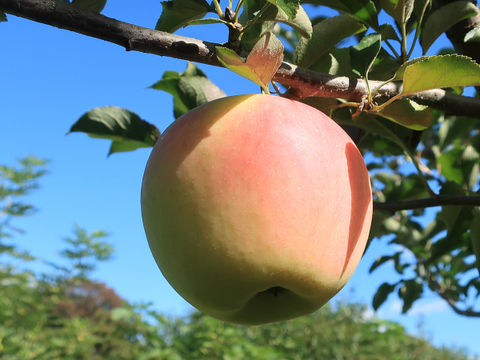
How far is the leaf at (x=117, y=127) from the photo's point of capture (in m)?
0.87

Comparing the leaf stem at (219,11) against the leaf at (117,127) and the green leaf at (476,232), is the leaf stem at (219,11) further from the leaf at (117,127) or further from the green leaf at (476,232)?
the green leaf at (476,232)

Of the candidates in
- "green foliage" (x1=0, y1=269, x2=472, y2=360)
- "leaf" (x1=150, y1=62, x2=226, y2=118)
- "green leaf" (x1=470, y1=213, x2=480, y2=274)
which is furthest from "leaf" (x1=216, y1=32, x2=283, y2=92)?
"green foliage" (x1=0, y1=269, x2=472, y2=360)

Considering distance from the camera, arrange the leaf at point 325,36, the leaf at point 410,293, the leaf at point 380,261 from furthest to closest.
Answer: the leaf at point 380,261
the leaf at point 410,293
the leaf at point 325,36

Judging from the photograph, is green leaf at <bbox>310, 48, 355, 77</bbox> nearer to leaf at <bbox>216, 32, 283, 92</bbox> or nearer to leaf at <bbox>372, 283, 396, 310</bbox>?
leaf at <bbox>216, 32, 283, 92</bbox>

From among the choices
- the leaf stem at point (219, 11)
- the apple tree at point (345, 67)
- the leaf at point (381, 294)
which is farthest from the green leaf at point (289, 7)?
the leaf at point (381, 294)

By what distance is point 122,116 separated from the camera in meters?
0.89

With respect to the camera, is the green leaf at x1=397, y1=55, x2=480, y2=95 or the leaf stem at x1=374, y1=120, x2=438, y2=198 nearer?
the green leaf at x1=397, y1=55, x2=480, y2=95

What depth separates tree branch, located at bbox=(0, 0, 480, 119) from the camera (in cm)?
48

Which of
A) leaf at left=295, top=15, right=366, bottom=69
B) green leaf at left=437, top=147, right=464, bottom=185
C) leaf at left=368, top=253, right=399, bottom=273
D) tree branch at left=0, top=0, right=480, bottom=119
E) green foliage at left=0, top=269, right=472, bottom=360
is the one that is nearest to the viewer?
tree branch at left=0, top=0, right=480, bottom=119

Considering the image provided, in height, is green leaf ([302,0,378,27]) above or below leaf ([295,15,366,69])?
above

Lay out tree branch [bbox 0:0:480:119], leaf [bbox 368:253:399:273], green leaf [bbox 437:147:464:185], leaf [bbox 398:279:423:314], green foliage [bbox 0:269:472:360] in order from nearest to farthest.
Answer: tree branch [bbox 0:0:480:119], green leaf [bbox 437:147:464:185], leaf [bbox 398:279:423:314], leaf [bbox 368:253:399:273], green foliage [bbox 0:269:472:360]

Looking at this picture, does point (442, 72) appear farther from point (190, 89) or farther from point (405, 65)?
point (190, 89)

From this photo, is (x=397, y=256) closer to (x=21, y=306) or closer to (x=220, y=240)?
(x=220, y=240)

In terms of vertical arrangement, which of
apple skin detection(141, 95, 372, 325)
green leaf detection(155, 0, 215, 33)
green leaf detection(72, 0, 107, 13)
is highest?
green leaf detection(155, 0, 215, 33)
